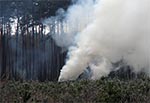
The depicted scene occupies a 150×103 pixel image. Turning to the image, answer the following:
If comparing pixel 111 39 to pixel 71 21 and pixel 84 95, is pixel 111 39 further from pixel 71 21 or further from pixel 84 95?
pixel 84 95

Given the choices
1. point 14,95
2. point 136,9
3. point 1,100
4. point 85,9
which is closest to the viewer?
point 1,100

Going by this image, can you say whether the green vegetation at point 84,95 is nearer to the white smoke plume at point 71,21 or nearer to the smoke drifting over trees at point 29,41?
the white smoke plume at point 71,21

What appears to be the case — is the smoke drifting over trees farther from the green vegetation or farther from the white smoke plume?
the green vegetation

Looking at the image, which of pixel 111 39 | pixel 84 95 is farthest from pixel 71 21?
pixel 84 95

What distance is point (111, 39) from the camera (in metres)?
23.0

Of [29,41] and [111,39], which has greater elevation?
[111,39]

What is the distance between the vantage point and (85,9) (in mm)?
24281

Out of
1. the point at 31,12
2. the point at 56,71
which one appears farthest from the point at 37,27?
the point at 56,71

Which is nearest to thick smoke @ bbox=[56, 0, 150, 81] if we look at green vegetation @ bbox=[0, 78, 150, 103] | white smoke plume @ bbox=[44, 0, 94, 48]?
white smoke plume @ bbox=[44, 0, 94, 48]

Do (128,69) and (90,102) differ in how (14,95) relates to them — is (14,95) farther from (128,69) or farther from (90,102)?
(128,69)

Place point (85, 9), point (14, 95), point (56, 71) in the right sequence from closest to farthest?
point (14, 95) → point (85, 9) → point (56, 71)

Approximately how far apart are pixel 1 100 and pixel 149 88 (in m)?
5.62

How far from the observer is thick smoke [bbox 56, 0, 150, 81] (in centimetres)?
2234

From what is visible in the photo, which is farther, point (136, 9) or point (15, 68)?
point (15, 68)
